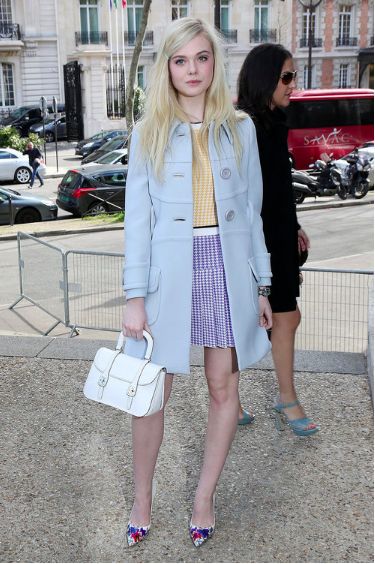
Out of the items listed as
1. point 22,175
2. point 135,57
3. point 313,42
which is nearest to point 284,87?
point 135,57

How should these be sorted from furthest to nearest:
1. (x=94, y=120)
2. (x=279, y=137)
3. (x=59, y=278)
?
(x=94, y=120), (x=59, y=278), (x=279, y=137)

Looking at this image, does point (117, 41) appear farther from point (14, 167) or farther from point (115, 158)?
point (115, 158)

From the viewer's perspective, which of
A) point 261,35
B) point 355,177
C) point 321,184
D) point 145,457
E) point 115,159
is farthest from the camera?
point 261,35

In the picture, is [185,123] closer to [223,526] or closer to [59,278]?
[223,526]

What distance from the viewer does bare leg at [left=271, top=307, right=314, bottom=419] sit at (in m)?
3.63

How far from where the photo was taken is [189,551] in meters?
2.74

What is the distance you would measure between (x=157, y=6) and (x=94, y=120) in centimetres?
1007

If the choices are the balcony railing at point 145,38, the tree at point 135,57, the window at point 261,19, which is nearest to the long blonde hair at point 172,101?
the tree at point 135,57

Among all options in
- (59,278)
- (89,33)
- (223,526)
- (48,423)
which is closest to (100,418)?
(48,423)

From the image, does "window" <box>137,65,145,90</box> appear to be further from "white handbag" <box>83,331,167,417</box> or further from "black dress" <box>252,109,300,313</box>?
"white handbag" <box>83,331,167,417</box>

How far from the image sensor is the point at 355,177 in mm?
19812

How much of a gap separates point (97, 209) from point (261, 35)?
36.3m

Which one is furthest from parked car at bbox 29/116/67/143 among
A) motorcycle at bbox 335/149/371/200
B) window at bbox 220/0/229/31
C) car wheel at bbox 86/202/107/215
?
motorcycle at bbox 335/149/371/200

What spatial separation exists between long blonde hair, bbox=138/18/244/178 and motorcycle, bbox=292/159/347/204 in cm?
1689
